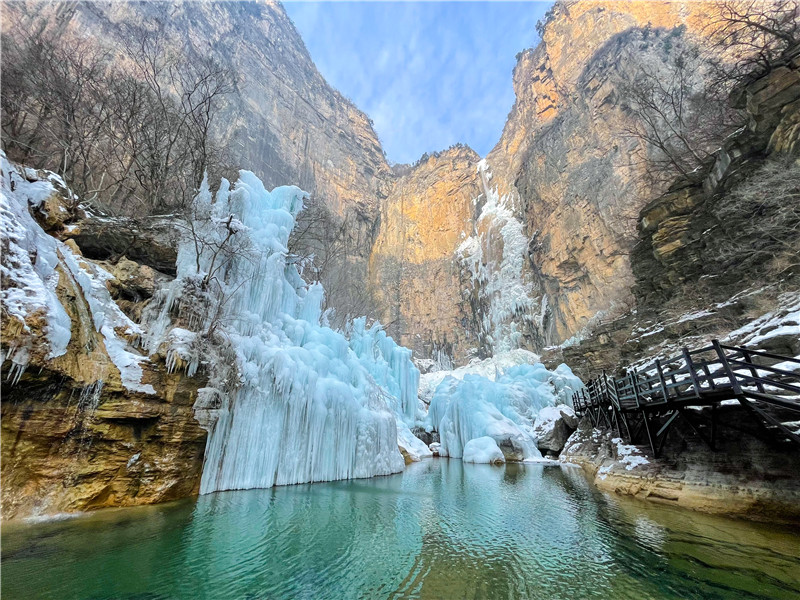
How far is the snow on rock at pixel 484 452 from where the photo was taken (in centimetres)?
1588

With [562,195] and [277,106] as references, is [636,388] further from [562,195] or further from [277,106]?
[277,106]

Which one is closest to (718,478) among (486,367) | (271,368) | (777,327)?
(777,327)

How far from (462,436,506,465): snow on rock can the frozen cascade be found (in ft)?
18.4

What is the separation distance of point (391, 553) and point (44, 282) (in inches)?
249

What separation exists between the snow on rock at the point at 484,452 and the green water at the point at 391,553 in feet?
32.5

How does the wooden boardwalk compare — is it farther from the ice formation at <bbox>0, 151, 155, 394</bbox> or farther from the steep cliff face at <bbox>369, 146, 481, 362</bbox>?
the steep cliff face at <bbox>369, 146, 481, 362</bbox>

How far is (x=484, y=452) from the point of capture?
16.3m

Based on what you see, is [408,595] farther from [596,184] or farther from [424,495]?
[596,184]

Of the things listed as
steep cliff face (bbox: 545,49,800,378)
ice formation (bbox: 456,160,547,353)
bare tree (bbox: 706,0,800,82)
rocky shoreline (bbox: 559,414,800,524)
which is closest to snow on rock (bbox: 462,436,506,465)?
steep cliff face (bbox: 545,49,800,378)

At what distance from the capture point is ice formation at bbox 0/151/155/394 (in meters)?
4.74

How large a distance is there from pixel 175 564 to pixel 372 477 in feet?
26.1

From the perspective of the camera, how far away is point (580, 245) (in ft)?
92.9

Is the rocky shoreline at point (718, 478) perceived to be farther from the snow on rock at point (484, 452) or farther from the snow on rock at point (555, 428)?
the snow on rock at point (555, 428)

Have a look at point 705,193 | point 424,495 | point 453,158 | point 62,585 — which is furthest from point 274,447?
point 453,158
